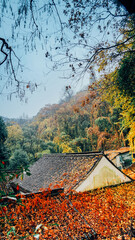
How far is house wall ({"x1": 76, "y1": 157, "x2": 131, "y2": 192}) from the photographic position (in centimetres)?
715

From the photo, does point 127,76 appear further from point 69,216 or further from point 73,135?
point 73,135

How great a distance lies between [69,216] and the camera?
4371 millimetres

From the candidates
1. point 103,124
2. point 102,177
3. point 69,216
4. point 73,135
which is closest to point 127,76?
point 69,216

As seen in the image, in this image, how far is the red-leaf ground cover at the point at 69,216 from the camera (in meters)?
3.43

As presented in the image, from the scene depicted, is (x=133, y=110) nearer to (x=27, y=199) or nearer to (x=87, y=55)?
(x=87, y=55)

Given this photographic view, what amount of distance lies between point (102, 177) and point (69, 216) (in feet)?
12.7

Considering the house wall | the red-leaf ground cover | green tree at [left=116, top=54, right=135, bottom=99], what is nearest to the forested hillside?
the house wall

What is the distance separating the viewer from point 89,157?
9117 millimetres

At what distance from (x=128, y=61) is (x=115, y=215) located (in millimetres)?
5629

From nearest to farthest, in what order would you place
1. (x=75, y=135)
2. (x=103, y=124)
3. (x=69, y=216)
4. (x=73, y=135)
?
(x=69, y=216), (x=103, y=124), (x=75, y=135), (x=73, y=135)

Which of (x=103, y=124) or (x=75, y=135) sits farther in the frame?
(x=75, y=135)

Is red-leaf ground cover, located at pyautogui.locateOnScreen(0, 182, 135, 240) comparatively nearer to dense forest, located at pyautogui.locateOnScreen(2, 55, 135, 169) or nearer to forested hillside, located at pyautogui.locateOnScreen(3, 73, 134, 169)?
dense forest, located at pyautogui.locateOnScreen(2, 55, 135, 169)

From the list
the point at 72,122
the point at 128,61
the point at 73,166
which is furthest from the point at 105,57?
the point at 72,122

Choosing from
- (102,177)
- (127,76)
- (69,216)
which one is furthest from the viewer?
(102,177)
